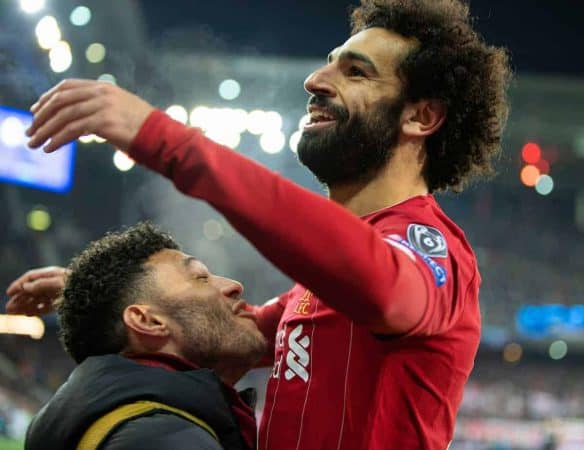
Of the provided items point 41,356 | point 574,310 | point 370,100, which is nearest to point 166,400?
point 370,100

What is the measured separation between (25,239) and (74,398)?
8149 millimetres

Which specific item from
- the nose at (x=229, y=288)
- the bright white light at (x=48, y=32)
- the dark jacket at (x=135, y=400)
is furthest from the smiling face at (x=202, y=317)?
the bright white light at (x=48, y=32)

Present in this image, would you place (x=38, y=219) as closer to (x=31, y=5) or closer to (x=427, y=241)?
(x=31, y=5)

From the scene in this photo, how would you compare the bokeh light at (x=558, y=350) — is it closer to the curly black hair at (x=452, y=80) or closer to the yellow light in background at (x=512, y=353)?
the yellow light in background at (x=512, y=353)

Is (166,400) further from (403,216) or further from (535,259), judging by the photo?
(535,259)

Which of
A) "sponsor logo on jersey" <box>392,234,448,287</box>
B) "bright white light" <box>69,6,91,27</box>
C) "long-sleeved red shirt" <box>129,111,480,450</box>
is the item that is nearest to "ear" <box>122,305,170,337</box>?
"long-sleeved red shirt" <box>129,111,480,450</box>

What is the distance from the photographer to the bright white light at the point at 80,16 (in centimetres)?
733

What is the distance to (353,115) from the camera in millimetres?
1477

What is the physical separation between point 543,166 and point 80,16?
6.54 meters

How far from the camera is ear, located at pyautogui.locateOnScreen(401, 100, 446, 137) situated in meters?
1.51

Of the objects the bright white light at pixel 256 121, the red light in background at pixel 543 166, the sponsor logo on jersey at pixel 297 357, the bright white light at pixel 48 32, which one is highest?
the bright white light at pixel 48 32

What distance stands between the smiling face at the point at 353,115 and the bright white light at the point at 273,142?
8.03 metres

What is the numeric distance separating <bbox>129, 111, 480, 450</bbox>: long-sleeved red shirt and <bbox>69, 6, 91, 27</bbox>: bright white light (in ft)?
20.8

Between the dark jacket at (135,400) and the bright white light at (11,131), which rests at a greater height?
the dark jacket at (135,400)
